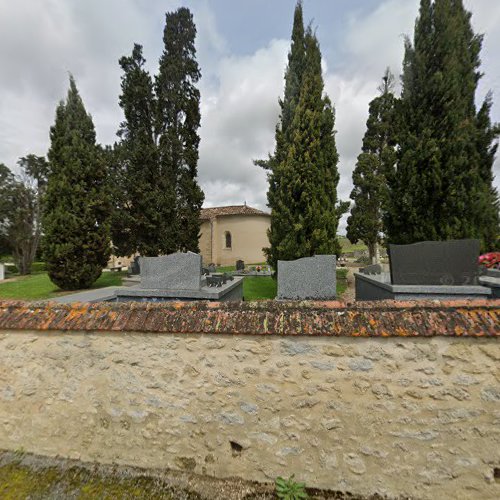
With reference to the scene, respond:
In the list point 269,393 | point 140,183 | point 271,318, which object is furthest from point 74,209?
point 269,393

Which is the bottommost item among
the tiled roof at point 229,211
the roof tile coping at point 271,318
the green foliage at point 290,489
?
the green foliage at point 290,489

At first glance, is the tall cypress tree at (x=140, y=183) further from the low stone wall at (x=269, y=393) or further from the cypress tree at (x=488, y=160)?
the cypress tree at (x=488, y=160)

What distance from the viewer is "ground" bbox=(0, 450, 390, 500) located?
2.53 metres

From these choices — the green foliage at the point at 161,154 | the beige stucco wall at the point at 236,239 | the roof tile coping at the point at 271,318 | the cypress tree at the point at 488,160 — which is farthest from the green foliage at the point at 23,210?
the cypress tree at the point at 488,160

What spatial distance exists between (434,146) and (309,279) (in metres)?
5.69

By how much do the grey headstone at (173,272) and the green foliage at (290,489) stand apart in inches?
209

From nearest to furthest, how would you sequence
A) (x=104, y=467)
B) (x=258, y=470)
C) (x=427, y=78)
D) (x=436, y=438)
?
(x=436, y=438) < (x=258, y=470) < (x=104, y=467) < (x=427, y=78)

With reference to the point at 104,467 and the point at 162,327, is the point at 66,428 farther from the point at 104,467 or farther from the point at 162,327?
the point at 162,327

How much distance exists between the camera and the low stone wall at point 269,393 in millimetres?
2449

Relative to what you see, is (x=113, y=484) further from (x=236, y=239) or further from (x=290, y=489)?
(x=236, y=239)

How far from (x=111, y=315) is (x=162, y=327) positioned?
0.68 meters

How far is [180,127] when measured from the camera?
17.9m

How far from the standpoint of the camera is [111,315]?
2951 millimetres

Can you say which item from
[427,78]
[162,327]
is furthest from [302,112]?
[162,327]
